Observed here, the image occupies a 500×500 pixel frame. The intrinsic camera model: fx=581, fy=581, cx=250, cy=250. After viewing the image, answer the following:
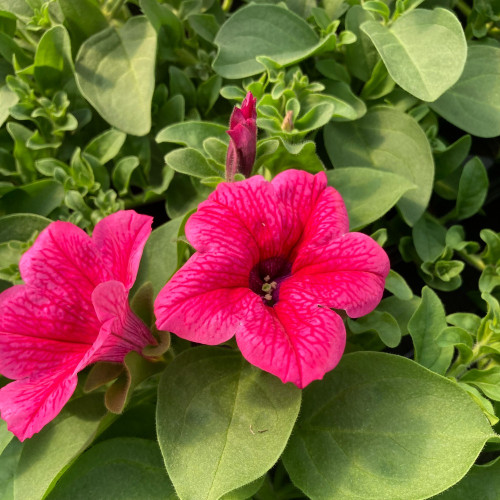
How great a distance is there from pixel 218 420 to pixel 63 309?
0.27 metres

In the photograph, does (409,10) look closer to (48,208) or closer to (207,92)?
(207,92)

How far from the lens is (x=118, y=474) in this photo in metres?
0.90

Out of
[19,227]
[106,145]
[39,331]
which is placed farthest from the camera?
[106,145]

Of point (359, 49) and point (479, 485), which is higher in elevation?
point (359, 49)

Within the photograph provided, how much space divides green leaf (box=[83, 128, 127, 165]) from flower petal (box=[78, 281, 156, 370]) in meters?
0.42

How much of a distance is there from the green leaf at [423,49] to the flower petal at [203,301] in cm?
48

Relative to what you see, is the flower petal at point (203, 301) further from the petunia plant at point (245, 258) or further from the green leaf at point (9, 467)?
Answer: the green leaf at point (9, 467)

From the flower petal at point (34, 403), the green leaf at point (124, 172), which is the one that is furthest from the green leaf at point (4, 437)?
the green leaf at point (124, 172)

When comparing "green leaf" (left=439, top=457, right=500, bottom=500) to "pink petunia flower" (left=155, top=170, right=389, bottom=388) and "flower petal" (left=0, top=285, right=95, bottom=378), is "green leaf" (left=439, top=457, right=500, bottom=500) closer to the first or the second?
"pink petunia flower" (left=155, top=170, right=389, bottom=388)

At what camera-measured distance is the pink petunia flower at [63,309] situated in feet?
2.54

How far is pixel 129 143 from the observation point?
3.85ft

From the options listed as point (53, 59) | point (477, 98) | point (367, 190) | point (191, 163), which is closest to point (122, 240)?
point (191, 163)

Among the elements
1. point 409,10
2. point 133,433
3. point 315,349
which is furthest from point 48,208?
point 409,10

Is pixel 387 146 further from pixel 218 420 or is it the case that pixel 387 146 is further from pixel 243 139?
pixel 218 420
